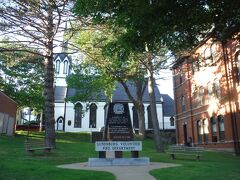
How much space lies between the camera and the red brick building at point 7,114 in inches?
1310

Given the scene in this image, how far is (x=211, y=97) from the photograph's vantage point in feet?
107

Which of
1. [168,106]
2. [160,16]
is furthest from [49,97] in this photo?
[168,106]

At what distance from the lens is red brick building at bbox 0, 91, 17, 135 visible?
33.3m

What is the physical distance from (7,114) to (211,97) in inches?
784

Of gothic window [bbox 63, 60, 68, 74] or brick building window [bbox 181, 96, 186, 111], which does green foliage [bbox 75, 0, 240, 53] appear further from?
gothic window [bbox 63, 60, 68, 74]

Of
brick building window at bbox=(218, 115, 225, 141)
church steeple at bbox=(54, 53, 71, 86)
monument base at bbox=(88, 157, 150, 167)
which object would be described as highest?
church steeple at bbox=(54, 53, 71, 86)

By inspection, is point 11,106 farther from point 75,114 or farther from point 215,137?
point 75,114

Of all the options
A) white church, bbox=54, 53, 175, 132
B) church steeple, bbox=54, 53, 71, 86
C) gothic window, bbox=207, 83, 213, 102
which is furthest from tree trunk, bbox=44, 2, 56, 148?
church steeple, bbox=54, 53, 71, 86

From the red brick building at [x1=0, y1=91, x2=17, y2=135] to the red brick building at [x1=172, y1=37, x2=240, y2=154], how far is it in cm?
1651

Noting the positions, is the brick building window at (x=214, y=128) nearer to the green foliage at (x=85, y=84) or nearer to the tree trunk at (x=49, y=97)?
the green foliage at (x=85, y=84)

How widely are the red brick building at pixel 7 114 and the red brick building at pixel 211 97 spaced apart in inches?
650

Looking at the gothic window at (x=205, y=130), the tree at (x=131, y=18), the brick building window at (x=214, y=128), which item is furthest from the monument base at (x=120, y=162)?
the gothic window at (x=205, y=130)

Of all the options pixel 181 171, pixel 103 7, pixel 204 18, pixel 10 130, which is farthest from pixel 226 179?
pixel 10 130

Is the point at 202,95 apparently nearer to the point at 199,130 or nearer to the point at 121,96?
the point at 199,130
